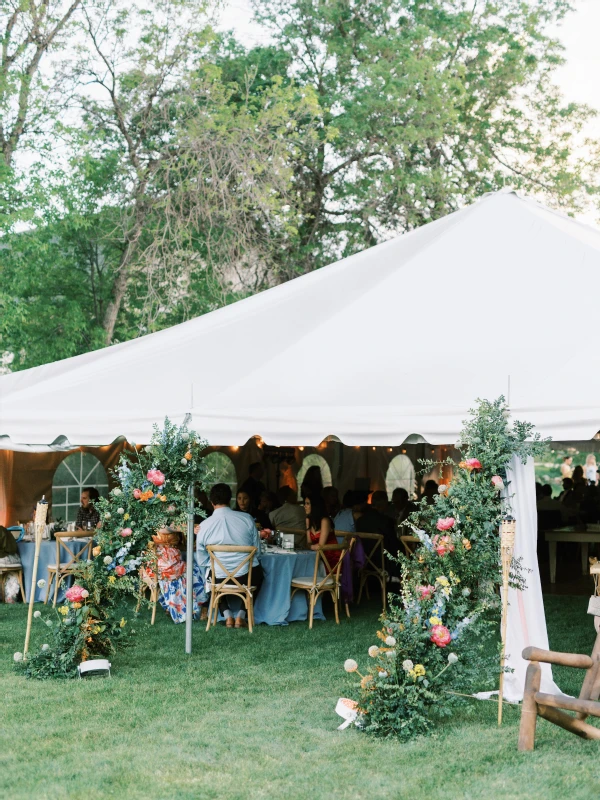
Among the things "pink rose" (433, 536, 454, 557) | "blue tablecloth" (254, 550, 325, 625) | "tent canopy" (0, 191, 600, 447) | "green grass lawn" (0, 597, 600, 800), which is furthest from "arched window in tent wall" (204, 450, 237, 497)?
"pink rose" (433, 536, 454, 557)

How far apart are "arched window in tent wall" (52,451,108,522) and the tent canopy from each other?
4.17 meters

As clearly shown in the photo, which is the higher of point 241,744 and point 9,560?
point 9,560

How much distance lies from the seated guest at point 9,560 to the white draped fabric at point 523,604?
6.32 metres

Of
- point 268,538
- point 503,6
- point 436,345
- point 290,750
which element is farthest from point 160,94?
point 290,750

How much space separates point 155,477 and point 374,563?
173 inches

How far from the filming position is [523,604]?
6523mm

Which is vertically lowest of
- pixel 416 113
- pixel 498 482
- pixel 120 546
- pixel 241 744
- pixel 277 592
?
pixel 241 744

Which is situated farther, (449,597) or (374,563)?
(374,563)

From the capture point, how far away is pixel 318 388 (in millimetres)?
7516

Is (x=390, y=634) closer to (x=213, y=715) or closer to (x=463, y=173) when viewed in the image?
(x=213, y=715)

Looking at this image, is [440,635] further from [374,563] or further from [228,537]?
[374,563]

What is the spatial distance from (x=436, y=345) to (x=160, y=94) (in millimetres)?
11189

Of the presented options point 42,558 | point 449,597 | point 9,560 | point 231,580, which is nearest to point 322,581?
point 231,580

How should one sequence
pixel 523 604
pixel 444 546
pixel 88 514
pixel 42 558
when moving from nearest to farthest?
pixel 444 546 → pixel 523 604 → pixel 42 558 → pixel 88 514
